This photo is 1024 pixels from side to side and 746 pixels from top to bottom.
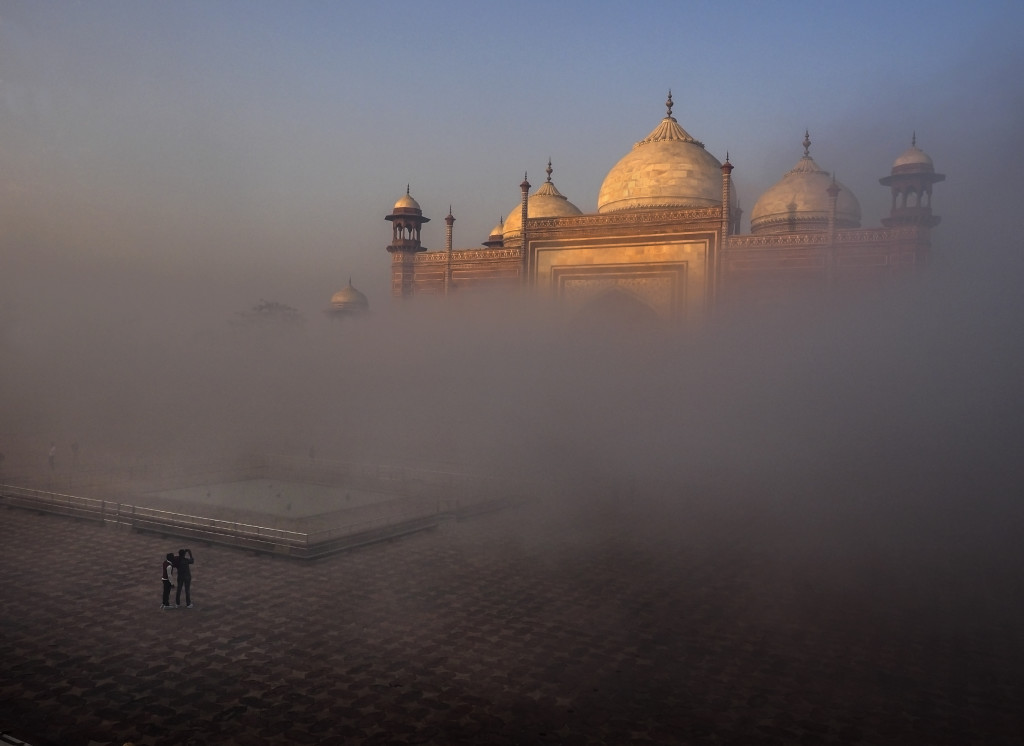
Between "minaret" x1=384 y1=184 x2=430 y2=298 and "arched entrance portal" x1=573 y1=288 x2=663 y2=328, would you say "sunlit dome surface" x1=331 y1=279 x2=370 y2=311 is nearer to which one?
"minaret" x1=384 y1=184 x2=430 y2=298

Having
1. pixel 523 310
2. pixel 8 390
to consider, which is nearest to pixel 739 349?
pixel 523 310

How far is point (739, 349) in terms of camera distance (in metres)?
25.6

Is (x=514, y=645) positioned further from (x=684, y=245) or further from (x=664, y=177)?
(x=664, y=177)

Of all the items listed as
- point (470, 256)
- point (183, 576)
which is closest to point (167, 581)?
point (183, 576)

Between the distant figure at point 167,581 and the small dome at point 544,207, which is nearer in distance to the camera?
the distant figure at point 167,581

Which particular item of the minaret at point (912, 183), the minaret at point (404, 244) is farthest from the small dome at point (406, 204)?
the minaret at point (912, 183)

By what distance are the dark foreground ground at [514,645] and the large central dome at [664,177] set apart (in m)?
18.1

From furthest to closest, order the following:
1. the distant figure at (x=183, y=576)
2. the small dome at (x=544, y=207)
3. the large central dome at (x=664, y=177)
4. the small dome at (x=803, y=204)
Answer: the small dome at (x=544, y=207) < the small dome at (x=803, y=204) < the large central dome at (x=664, y=177) < the distant figure at (x=183, y=576)

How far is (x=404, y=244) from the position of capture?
34.3 meters

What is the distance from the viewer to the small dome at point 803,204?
30.7 m

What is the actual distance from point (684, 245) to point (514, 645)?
823 inches

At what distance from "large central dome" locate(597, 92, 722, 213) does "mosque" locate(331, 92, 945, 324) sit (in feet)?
0.15

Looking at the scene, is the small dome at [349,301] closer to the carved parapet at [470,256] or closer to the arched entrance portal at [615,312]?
the carved parapet at [470,256]

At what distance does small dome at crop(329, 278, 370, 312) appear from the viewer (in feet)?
151
